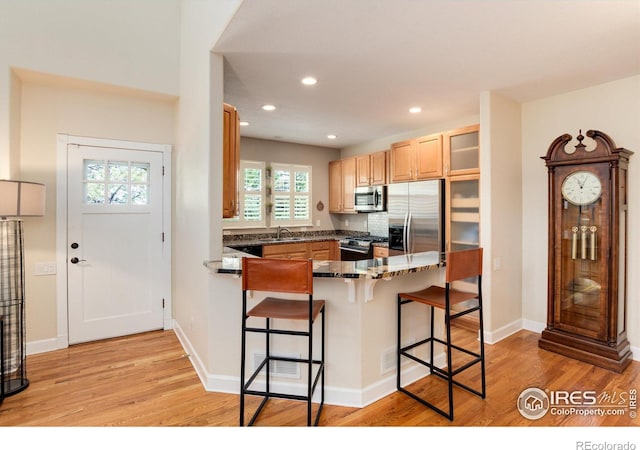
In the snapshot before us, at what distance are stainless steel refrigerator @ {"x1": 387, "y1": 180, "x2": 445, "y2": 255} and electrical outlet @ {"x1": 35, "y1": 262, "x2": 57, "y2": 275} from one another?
3.94 m

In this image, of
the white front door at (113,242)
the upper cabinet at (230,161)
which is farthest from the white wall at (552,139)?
Answer: the white front door at (113,242)

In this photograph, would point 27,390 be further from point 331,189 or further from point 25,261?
point 331,189

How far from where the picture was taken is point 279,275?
194 cm

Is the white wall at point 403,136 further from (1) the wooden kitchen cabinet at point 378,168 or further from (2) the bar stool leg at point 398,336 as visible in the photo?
(2) the bar stool leg at point 398,336

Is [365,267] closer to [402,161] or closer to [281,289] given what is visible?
[281,289]

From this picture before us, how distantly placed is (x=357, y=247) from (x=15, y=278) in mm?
4041

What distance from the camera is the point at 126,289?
3.59 meters

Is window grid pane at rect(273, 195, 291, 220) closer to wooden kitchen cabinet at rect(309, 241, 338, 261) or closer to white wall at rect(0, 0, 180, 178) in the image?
wooden kitchen cabinet at rect(309, 241, 338, 261)

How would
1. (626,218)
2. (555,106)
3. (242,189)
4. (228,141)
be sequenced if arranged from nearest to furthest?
(228,141), (626,218), (555,106), (242,189)

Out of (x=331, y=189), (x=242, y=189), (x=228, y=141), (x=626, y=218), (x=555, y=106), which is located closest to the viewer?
(x=228, y=141)

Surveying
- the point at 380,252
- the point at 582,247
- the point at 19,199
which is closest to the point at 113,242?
the point at 19,199

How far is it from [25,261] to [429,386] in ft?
12.6

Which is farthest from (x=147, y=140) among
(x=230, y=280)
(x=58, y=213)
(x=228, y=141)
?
(x=230, y=280)

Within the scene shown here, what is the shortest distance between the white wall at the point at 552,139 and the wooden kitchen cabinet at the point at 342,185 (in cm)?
268
